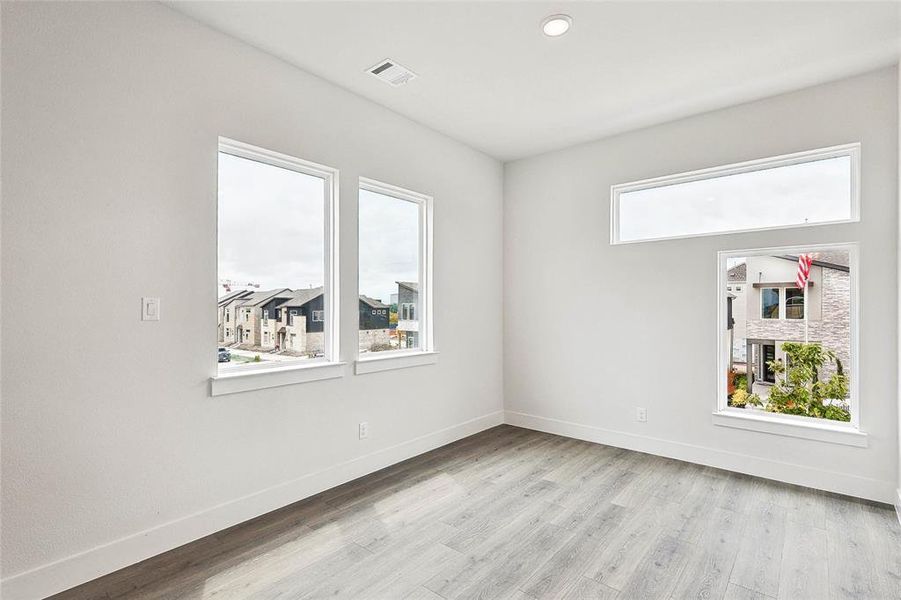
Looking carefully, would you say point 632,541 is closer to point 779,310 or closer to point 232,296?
point 779,310

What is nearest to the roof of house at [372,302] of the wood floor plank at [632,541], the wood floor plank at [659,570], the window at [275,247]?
the window at [275,247]

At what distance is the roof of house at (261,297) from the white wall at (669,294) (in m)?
2.59

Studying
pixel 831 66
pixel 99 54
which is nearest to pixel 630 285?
pixel 831 66

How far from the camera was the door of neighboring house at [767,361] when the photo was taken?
136 inches

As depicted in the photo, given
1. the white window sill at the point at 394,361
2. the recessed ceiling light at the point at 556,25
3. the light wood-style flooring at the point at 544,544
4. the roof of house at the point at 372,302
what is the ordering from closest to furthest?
1. the light wood-style flooring at the point at 544,544
2. the recessed ceiling light at the point at 556,25
3. the white window sill at the point at 394,361
4. the roof of house at the point at 372,302

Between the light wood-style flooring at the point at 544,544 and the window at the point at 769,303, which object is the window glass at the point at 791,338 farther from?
the light wood-style flooring at the point at 544,544

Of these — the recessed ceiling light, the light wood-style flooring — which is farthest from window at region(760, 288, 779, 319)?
the recessed ceiling light

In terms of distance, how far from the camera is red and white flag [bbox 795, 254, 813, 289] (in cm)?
325

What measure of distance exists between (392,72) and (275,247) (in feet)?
4.64

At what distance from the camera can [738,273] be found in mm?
3535

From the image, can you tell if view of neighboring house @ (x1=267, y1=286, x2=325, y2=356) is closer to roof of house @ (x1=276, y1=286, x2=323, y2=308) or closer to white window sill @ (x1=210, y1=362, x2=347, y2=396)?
roof of house @ (x1=276, y1=286, x2=323, y2=308)

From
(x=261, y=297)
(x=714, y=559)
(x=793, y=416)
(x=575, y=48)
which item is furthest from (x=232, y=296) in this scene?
(x=793, y=416)

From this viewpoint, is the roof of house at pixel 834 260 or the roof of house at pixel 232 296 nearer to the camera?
the roof of house at pixel 232 296

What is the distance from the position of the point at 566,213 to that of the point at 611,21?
2091 millimetres
